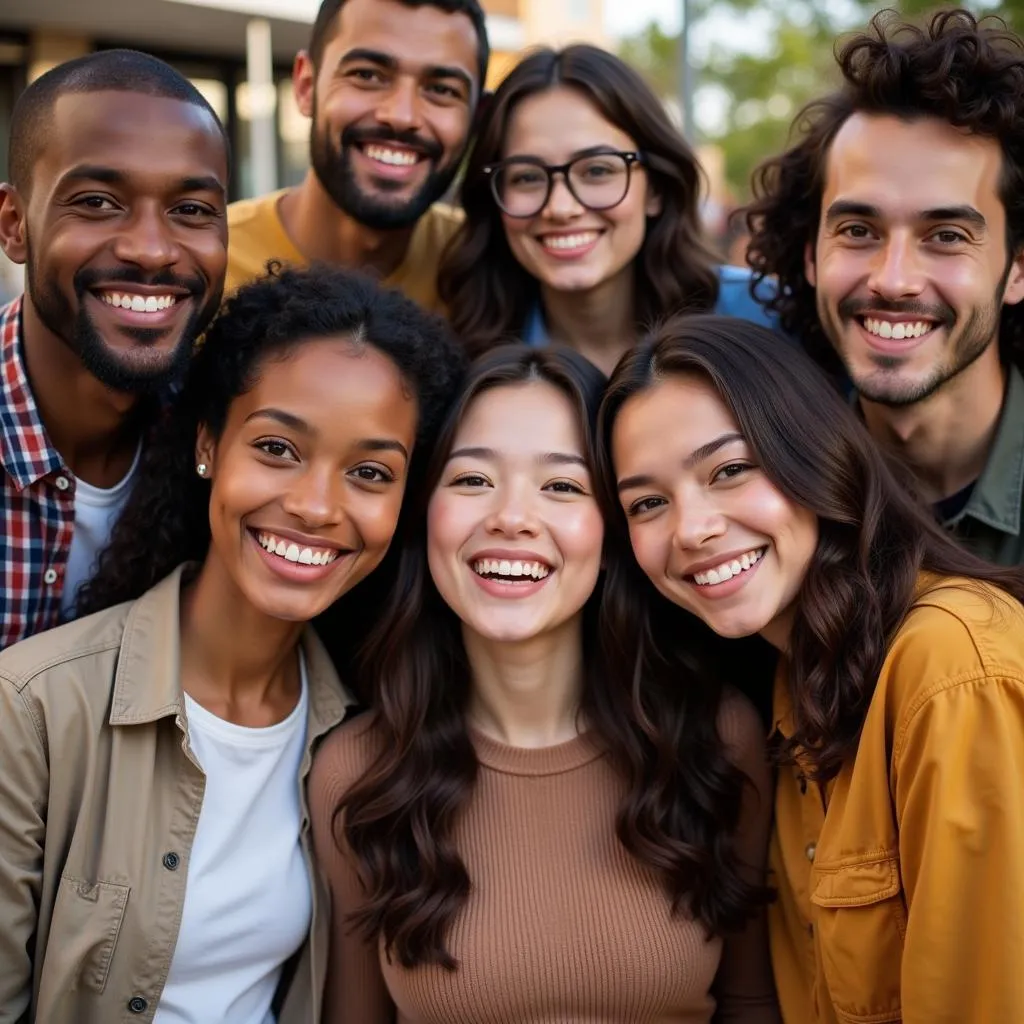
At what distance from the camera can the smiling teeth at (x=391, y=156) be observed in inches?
162

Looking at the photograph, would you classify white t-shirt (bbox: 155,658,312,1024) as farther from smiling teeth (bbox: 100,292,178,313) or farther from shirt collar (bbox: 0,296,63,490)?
smiling teeth (bbox: 100,292,178,313)

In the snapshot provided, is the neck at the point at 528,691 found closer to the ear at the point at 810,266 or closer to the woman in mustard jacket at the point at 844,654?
the woman in mustard jacket at the point at 844,654

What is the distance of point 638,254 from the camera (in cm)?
434

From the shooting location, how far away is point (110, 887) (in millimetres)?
2680

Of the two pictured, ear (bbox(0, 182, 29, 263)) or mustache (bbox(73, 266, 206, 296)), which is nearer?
mustache (bbox(73, 266, 206, 296))

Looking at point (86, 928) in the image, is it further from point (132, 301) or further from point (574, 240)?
point (574, 240)

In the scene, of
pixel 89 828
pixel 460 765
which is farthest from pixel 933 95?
pixel 89 828

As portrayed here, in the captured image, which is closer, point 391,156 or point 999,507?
point 999,507

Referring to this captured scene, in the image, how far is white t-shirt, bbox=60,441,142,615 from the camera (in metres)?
3.19

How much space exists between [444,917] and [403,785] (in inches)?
13.4

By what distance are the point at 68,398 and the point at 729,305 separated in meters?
2.44

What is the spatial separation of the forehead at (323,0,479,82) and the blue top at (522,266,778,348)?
0.93m

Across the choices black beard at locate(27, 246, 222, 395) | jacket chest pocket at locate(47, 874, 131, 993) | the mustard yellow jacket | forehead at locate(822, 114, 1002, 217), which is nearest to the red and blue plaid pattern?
black beard at locate(27, 246, 222, 395)

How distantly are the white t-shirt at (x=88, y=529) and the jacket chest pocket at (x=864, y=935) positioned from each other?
2092 millimetres
